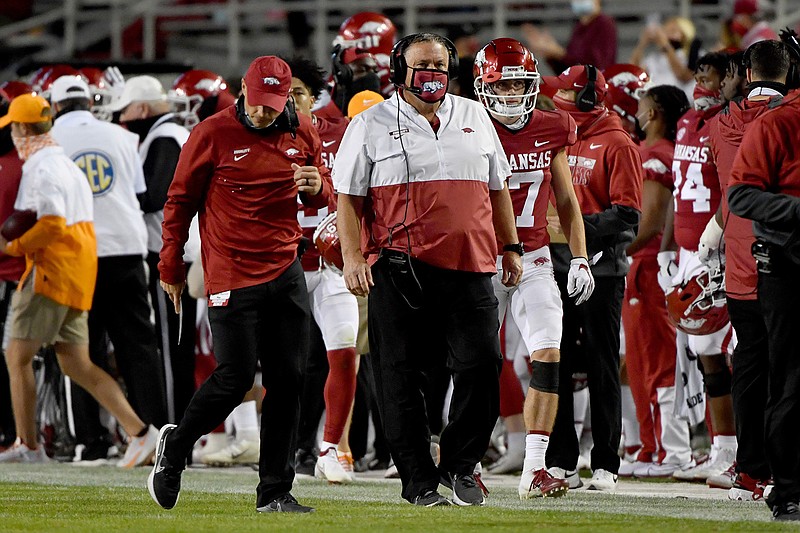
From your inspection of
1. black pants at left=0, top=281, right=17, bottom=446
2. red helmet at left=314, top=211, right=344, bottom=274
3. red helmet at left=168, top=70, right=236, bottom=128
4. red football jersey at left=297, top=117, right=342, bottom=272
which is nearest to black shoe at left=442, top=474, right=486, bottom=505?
red helmet at left=314, top=211, right=344, bottom=274

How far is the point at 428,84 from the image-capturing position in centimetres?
641

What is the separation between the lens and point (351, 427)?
950cm

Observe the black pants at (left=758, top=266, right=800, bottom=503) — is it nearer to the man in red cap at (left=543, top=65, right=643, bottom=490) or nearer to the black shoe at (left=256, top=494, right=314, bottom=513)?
the man in red cap at (left=543, top=65, right=643, bottom=490)

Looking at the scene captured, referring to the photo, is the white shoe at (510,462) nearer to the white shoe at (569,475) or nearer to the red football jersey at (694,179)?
the white shoe at (569,475)

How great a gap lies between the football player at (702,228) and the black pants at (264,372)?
248cm

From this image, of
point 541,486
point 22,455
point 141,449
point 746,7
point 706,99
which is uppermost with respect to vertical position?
point 746,7

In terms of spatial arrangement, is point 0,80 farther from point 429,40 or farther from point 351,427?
point 429,40

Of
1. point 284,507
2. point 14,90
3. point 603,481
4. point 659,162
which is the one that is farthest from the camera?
point 14,90

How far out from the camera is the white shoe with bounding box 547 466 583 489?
7684 millimetres

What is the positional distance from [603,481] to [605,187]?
1.54 m

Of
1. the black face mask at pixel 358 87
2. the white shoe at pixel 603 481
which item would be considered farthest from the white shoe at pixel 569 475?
the black face mask at pixel 358 87

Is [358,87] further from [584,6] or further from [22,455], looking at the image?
[584,6]

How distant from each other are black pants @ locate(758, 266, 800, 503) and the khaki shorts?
16.3 feet

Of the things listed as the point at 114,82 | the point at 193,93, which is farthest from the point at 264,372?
the point at 114,82
